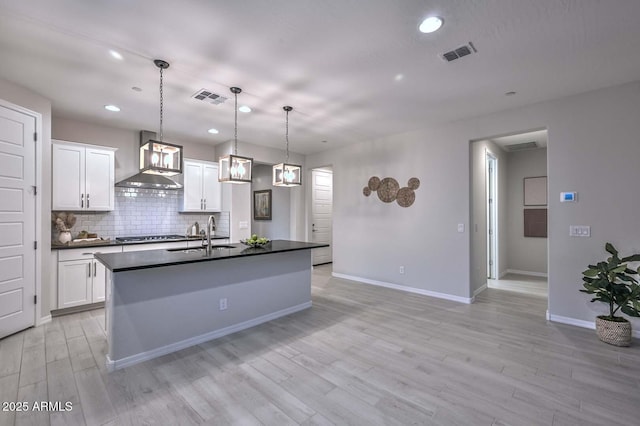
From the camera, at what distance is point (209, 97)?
11.8 feet

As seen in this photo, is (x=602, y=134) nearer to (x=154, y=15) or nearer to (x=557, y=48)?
(x=557, y=48)

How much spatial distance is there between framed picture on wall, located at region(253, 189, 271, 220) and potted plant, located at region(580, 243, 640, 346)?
6192 mm

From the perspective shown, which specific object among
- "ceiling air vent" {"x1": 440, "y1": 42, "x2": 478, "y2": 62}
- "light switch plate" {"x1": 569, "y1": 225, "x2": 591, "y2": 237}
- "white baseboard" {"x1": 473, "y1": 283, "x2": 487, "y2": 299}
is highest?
"ceiling air vent" {"x1": 440, "y1": 42, "x2": 478, "y2": 62}

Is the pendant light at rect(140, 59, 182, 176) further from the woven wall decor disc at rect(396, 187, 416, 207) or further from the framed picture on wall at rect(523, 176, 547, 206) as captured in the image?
the framed picture on wall at rect(523, 176, 547, 206)

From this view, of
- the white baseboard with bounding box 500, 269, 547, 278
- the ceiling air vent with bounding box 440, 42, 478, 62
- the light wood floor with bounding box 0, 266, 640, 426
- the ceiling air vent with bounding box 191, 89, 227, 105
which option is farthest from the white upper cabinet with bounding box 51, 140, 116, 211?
the white baseboard with bounding box 500, 269, 547, 278

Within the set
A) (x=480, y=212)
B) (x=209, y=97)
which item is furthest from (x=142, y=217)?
(x=480, y=212)

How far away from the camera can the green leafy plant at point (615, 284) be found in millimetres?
2926

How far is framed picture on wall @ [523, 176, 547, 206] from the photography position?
6.20 m

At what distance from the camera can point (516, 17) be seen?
2.17m

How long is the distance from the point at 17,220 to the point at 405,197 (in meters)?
5.23

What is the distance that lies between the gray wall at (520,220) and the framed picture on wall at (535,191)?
9 centimetres

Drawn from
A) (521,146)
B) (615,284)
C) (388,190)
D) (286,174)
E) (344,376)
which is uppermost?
(521,146)

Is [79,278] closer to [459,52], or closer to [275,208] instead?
[275,208]

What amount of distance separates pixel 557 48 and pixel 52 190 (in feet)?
19.7
